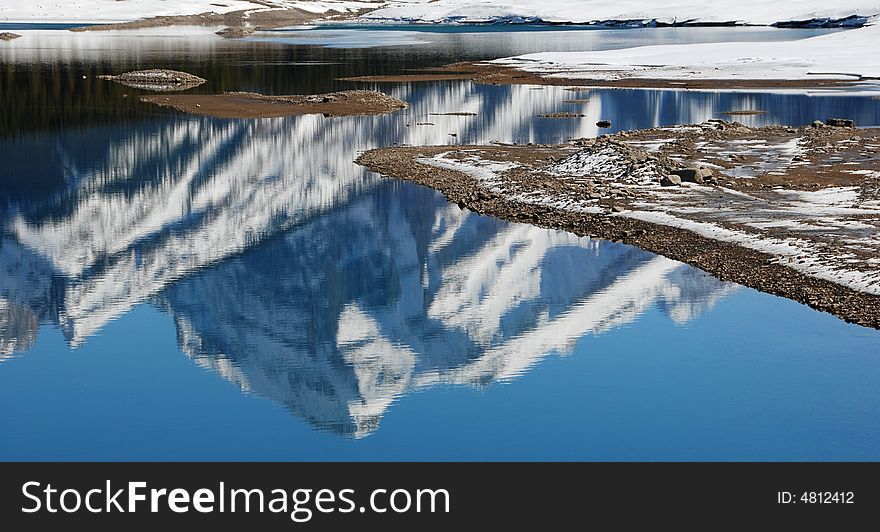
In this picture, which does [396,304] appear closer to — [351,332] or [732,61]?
[351,332]

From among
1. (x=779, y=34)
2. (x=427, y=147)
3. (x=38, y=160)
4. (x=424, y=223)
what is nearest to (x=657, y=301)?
(x=424, y=223)

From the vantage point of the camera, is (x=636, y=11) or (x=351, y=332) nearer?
(x=351, y=332)

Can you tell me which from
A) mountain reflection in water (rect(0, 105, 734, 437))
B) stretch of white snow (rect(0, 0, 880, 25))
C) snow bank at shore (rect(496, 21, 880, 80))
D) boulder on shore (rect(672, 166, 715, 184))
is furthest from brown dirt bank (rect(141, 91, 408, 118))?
stretch of white snow (rect(0, 0, 880, 25))

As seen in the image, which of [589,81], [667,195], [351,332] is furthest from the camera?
[589,81]

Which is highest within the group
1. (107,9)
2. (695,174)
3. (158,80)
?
(107,9)

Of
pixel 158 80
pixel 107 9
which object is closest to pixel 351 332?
pixel 158 80

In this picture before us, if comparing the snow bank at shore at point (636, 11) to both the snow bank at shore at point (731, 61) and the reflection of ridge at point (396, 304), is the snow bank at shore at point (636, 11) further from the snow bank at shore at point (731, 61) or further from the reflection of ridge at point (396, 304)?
the reflection of ridge at point (396, 304)
